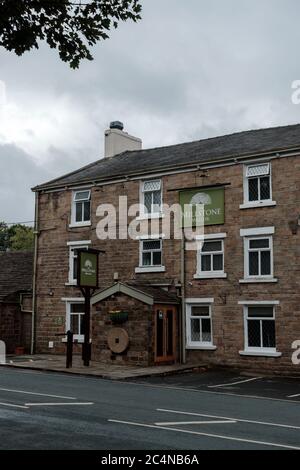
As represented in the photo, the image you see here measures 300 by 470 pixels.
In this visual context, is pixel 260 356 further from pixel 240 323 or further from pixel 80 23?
pixel 80 23

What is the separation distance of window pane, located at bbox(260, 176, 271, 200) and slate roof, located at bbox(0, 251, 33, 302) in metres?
13.2

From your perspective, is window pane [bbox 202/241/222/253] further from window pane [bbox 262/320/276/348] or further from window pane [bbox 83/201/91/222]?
window pane [bbox 83/201/91/222]

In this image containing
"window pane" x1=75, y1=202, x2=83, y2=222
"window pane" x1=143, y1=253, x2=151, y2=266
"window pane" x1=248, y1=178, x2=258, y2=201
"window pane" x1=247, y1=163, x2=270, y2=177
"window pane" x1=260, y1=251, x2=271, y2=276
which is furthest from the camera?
"window pane" x1=75, y1=202, x2=83, y2=222

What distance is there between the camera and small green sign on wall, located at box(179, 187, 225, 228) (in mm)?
24562

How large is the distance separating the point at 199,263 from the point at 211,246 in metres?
0.87

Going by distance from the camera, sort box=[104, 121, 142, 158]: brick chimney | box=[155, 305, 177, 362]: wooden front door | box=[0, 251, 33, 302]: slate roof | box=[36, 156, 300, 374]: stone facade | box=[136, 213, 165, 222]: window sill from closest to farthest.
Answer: box=[36, 156, 300, 374]: stone facade
box=[155, 305, 177, 362]: wooden front door
box=[136, 213, 165, 222]: window sill
box=[0, 251, 33, 302]: slate roof
box=[104, 121, 142, 158]: brick chimney

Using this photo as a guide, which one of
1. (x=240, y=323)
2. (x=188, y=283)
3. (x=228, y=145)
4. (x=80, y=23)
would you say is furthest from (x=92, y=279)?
(x=80, y=23)

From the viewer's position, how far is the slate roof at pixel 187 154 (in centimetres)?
2447

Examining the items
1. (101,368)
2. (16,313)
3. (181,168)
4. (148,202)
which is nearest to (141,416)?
(101,368)

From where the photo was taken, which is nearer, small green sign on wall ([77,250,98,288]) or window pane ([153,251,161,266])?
small green sign on wall ([77,250,98,288])

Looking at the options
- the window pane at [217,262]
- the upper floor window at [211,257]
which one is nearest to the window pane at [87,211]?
the upper floor window at [211,257]

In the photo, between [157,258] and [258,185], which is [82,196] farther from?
[258,185]

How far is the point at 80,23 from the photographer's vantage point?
7352mm

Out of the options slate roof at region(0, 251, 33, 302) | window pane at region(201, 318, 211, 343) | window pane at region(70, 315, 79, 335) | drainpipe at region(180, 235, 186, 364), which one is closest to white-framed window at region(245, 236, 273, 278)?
window pane at region(201, 318, 211, 343)
